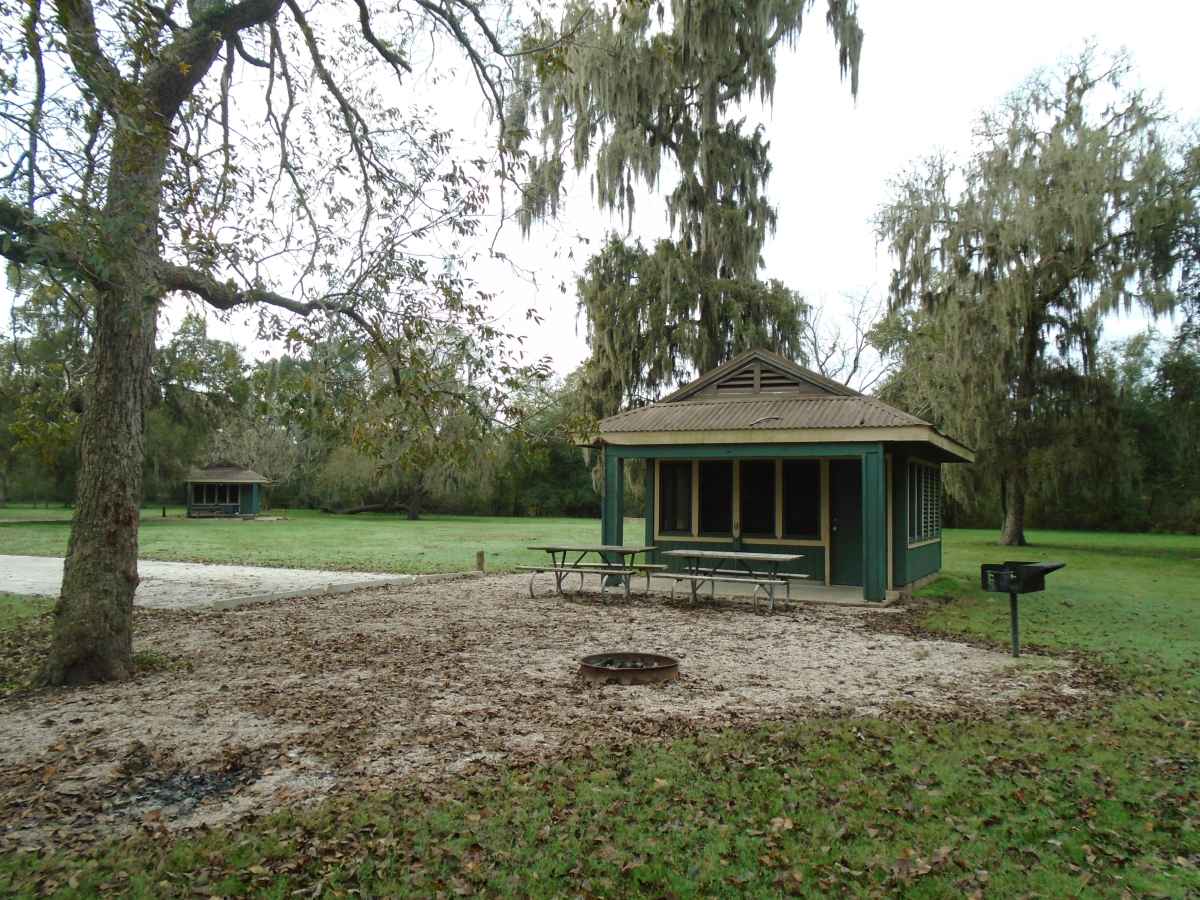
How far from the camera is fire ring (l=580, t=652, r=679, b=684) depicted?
6820 millimetres

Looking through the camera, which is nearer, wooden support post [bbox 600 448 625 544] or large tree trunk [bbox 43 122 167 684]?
large tree trunk [bbox 43 122 167 684]

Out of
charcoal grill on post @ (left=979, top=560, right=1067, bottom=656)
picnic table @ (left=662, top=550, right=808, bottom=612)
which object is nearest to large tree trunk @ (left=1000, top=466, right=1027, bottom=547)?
picnic table @ (left=662, top=550, right=808, bottom=612)

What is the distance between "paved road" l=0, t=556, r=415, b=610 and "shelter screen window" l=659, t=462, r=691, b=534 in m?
4.66

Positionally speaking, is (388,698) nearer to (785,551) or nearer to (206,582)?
(785,551)

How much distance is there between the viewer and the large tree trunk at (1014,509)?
81.1ft

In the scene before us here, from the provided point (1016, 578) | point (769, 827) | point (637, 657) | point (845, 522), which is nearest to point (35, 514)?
point (845, 522)

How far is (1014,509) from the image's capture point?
26.6 meters

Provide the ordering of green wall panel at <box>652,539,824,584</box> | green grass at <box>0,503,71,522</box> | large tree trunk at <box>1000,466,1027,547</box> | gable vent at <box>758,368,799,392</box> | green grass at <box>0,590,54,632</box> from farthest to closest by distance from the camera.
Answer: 1. green grass at <box>0,503,71,522</box>
2. large tree trunk at <box>1000,466,1027,547</box>
3. gable vent at <box>758,368,799,392</box>
4. green wall panel at <box>652,539,824,584</box>
5. green grass at <box>0,590,54,632</box>

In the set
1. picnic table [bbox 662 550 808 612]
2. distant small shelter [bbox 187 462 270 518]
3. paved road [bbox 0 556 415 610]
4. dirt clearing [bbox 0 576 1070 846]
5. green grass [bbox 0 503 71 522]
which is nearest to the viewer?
dirt clearing [bbox 0 576 1070 846]

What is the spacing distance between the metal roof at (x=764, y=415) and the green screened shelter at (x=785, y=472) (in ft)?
0.07

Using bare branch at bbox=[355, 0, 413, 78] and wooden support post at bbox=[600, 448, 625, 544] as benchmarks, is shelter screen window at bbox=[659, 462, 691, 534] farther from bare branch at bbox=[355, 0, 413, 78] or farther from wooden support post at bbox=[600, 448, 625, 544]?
bare branch at bbox=[355, 0, 413, 78]

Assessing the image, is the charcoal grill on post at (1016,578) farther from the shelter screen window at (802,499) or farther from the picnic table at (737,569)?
the shelter screen window at (802,499)

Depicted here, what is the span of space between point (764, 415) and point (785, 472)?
1090 mm

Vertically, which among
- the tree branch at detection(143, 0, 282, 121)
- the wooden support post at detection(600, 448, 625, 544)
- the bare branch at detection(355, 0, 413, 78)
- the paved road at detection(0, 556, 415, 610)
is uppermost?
the bare branch at detection(355, 0, 413, 78)
